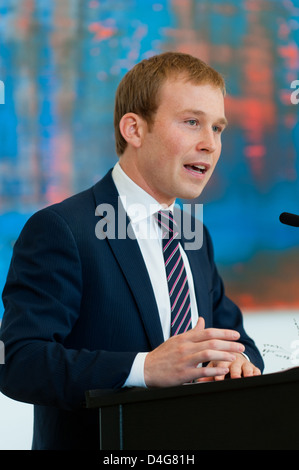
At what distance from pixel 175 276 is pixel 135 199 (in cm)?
24

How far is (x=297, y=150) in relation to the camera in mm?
3191

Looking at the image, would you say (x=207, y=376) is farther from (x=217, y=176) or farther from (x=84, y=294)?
(x=217, y=176)

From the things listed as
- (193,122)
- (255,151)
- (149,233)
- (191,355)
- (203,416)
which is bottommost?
(203,416)

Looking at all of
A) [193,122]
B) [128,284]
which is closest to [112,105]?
[193,122]

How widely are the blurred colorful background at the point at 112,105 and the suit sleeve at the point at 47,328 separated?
4.58 ft

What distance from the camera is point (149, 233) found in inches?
65.7

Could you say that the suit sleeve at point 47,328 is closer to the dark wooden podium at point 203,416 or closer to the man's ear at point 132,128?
the dark wooden podium at point 203,416

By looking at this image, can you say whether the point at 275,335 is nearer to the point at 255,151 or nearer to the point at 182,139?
the point at 255,151

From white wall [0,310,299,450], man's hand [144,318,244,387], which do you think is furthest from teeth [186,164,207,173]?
white wall [0,310,299,450]

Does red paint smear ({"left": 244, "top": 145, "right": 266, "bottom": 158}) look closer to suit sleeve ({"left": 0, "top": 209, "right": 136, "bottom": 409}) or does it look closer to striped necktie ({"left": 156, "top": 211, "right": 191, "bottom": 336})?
striped necktie ({"left": 156, "top": 211, "right": 191, "bottom": 336})

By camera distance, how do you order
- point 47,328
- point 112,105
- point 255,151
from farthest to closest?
point 255,151 < point 112,105 < point 47,328

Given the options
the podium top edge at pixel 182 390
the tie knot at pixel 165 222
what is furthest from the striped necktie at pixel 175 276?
the podium top edge at pixel 182 390

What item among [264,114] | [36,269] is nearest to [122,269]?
[36,269]

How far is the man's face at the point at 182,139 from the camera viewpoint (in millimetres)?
1646
